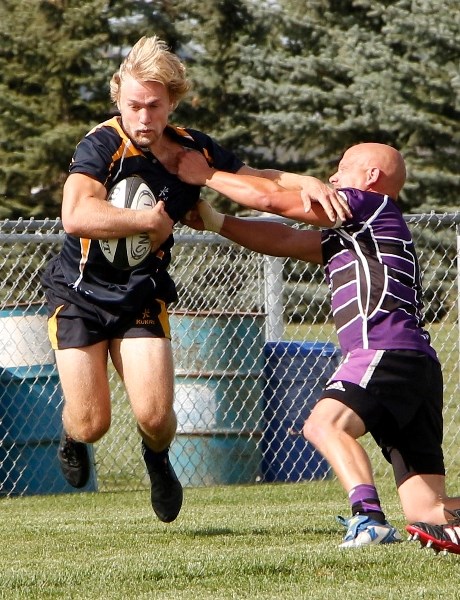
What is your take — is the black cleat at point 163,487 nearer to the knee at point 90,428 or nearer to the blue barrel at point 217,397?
the knee at point 90,428

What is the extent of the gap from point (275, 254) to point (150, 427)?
38.7 inches

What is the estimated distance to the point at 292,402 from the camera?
29.2 ft

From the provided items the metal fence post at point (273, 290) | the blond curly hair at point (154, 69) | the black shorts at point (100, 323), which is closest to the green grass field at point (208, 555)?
the black shorts at point (100, 323)

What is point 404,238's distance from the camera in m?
5.36

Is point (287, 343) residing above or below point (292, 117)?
above

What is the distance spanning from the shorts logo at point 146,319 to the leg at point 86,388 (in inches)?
8.5

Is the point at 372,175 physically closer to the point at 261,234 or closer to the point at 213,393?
the point at 261,234

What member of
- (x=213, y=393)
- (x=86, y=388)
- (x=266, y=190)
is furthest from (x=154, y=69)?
(x=213, y=393)

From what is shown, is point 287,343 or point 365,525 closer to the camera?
point 365,525

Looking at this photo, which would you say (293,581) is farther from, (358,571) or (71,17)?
(71,17)

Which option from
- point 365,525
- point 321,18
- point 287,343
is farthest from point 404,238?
point 321,18

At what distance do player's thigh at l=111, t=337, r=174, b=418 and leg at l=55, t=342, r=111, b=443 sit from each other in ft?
0.47

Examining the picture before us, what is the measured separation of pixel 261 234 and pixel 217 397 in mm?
3123

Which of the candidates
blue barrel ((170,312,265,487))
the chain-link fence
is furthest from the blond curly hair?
blue barrel ((170,312,265,487))
